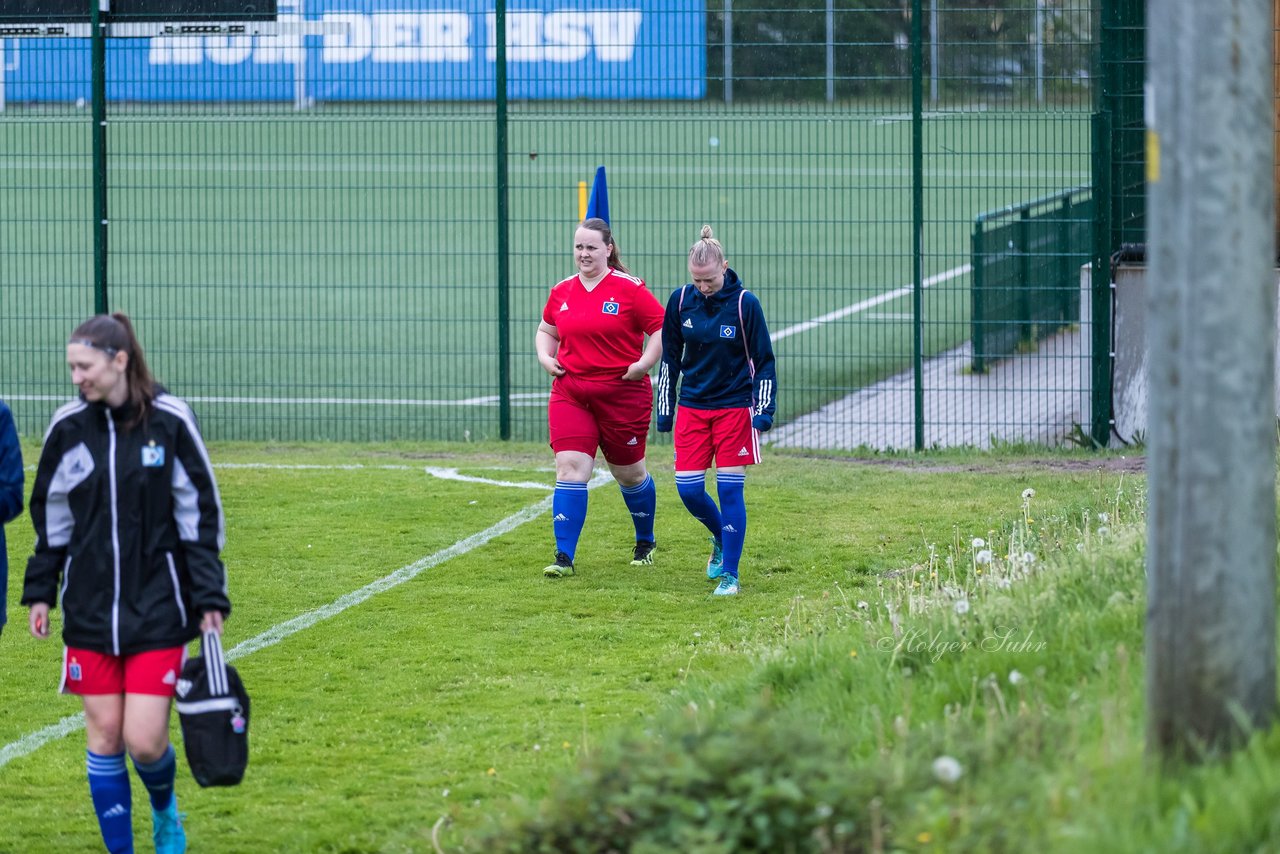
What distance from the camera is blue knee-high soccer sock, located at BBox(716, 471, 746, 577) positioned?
349 inches

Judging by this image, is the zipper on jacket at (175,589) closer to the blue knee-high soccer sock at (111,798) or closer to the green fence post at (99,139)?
the blue knee-high soccer sock at (111,798)

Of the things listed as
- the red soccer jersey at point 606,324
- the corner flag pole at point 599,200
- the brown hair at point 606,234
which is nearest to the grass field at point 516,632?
the red soccer jersey at point 606,324

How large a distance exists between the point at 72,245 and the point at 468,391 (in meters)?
11.8

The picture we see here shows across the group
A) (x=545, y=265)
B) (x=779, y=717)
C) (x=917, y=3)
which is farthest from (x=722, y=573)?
(x=545, y=265)

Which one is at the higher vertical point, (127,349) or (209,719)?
(127,349)

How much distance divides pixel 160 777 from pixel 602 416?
174 inches

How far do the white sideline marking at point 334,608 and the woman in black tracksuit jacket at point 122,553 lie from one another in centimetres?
144

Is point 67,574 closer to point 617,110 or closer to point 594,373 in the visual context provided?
point 594,373

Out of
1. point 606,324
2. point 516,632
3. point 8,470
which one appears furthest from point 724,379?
point 8,470

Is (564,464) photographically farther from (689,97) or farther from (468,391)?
(468,391)

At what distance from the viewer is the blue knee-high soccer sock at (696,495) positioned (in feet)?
29.8

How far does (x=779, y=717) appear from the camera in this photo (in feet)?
17.0

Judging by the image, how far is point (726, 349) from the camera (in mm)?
8875

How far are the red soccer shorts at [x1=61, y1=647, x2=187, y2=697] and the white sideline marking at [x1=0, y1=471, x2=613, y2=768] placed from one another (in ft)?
4.77
